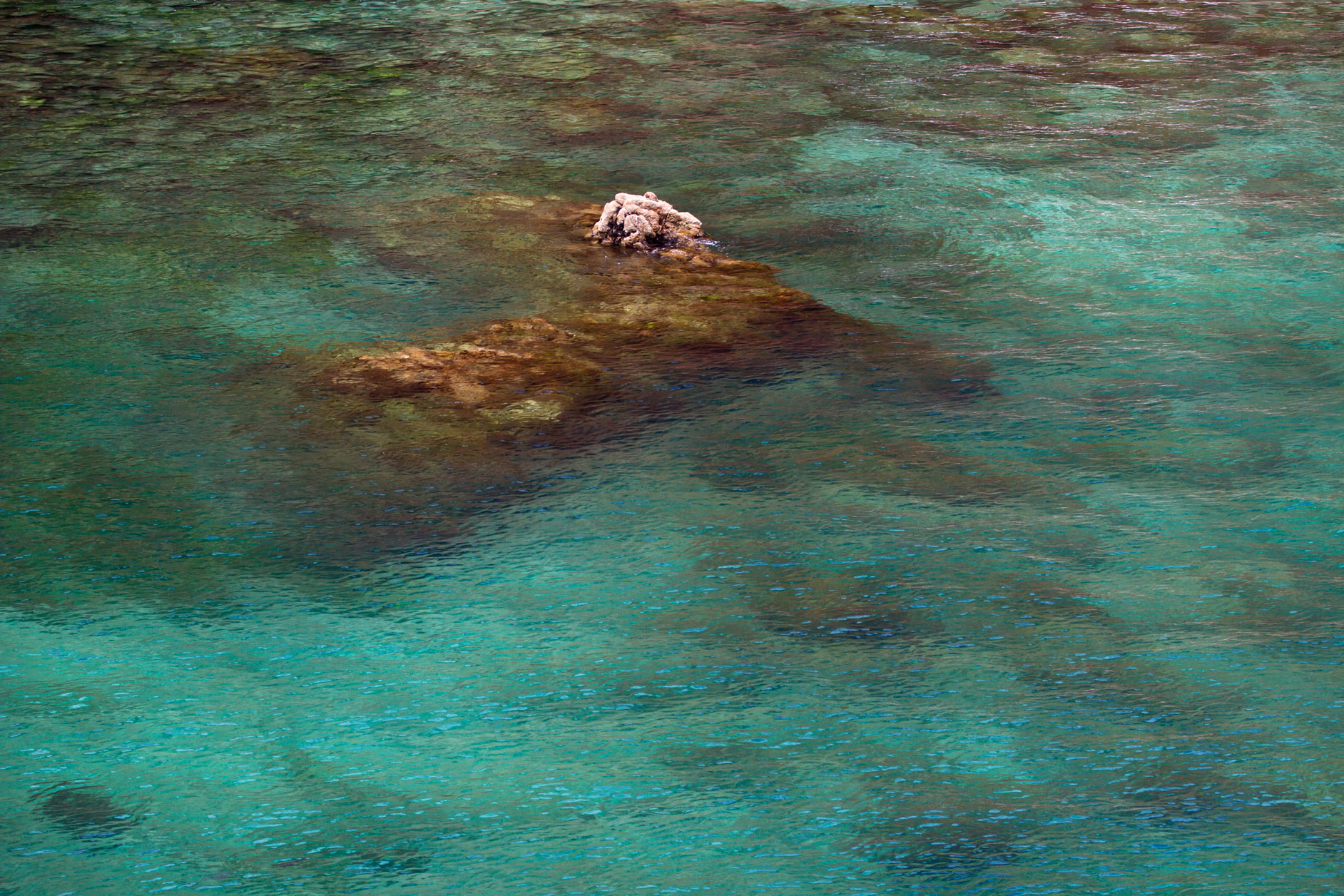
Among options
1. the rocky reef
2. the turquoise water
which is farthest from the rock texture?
the turquoise water

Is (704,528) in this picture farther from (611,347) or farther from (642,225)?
(642,225)

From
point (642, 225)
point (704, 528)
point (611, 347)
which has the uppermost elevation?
point (642, 225)

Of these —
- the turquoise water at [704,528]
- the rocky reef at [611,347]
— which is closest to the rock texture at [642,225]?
the rocky reef at [611,347]

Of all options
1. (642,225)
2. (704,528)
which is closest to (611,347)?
(642,225)

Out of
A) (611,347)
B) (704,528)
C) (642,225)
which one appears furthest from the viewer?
(642,225)

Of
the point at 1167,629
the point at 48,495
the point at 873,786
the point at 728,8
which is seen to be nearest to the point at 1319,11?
the point at 728,8

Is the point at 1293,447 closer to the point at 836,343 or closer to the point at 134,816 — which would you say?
the point at 836,343
